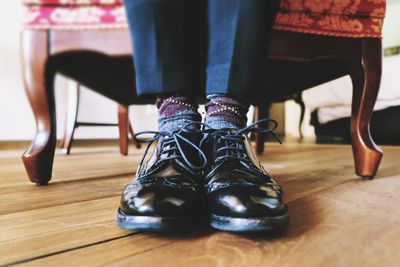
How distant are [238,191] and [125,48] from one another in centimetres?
29

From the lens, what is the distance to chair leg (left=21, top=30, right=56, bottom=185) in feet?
1.53

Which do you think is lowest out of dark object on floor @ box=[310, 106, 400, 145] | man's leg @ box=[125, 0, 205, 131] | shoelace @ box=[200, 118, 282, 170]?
dark object on floor @ box=[310, 106, 400, 145]

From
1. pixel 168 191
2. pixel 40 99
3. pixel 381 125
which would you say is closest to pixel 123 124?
pixel 40 99

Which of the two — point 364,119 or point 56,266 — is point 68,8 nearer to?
point 56,266

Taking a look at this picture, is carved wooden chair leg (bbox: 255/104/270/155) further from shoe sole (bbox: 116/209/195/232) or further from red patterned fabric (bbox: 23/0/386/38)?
shoe sole (bbox: 116/209/195/232)

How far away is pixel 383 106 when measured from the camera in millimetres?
1522

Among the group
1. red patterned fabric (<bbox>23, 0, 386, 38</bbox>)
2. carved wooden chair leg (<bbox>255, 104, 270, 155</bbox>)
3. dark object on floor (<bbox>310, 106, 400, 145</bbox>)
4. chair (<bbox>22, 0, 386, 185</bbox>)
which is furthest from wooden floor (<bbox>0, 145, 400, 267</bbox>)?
dark object on floor (<bbox>310, 106, 400, 145</bbox>)

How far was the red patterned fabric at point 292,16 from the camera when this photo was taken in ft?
1.48

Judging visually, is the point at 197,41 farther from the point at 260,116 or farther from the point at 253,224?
the point at 260,116

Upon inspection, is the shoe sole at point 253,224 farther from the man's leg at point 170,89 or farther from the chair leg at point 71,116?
the chair leg at point 71,116

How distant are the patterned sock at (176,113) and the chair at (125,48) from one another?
12 cm

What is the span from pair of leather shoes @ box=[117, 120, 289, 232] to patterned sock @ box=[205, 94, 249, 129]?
0.02 metres

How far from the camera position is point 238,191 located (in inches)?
11.1

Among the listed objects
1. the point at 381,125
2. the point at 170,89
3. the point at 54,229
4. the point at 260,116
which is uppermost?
the point at 170,89
